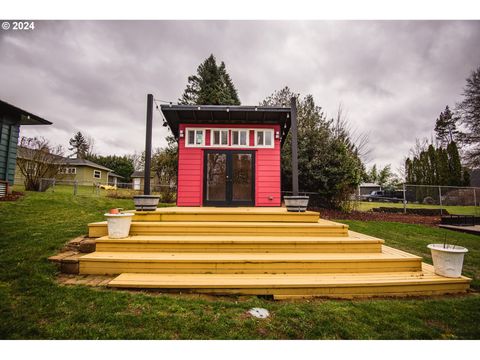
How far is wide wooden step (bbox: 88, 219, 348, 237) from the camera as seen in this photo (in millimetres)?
3674

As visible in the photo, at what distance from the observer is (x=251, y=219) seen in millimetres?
4324

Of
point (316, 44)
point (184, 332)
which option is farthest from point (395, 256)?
point (316, 44)

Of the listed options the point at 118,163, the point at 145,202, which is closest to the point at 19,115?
the point at 145,202

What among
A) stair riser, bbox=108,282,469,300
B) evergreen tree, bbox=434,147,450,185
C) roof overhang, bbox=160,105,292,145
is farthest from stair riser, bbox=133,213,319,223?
evergreen tree, bbox=434,147,450,185

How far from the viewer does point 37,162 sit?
11.4 meters

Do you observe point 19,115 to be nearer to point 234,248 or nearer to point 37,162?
point 37,162

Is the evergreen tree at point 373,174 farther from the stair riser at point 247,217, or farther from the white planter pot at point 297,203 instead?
the stair riser at point 247,217

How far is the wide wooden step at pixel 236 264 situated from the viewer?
9.15 ft

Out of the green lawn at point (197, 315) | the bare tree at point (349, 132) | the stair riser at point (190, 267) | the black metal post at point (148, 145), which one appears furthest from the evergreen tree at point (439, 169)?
the black metal post at point (148, 145)

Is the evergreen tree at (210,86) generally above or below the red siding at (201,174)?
above

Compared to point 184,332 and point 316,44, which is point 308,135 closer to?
point 316,44

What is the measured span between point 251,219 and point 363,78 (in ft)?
22.7

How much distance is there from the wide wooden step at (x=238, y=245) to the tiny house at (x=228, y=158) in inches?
125

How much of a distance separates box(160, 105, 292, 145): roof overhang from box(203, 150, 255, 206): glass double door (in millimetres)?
1014
